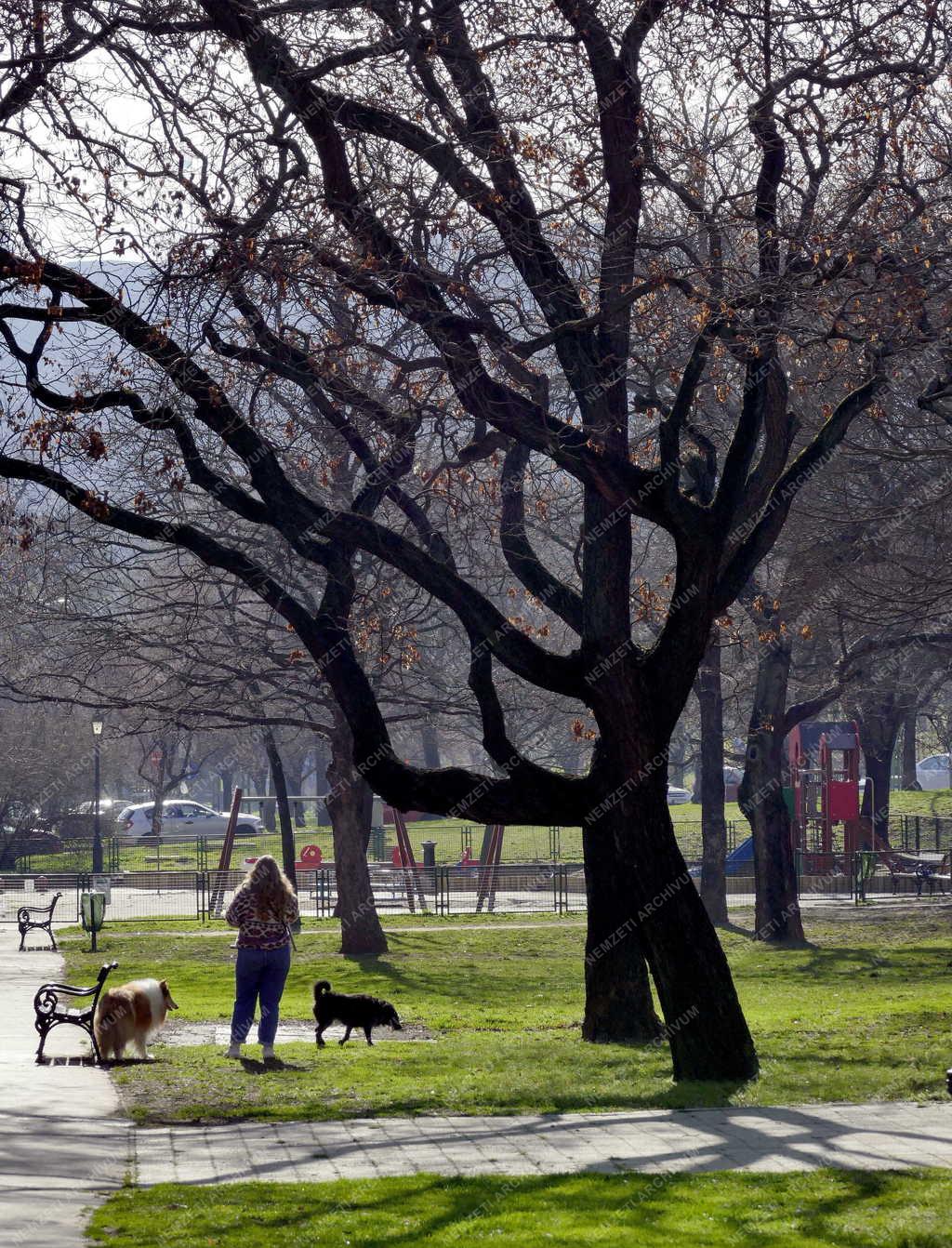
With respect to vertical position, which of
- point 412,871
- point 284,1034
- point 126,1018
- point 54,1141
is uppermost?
point 412,871

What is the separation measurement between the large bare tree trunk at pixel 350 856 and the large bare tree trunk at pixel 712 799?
629 cm

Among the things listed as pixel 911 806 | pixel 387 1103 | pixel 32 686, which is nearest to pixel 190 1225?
pixel 387 1103

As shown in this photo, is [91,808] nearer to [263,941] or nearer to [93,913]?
[93,913]

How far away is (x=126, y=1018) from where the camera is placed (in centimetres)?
1309

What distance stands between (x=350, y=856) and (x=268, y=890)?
11.9m

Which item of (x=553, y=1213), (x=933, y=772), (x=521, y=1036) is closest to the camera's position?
(x=553, y=1213)

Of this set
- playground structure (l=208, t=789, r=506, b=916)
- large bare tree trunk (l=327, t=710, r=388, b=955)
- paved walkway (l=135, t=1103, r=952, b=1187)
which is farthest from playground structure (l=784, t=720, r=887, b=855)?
paved walkway (l=135, t=1103, r=952, b=1187)

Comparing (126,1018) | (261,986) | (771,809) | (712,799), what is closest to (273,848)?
(712,799)

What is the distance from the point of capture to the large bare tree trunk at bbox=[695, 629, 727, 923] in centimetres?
2761

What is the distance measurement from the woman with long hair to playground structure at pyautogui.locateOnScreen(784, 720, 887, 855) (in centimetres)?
2635

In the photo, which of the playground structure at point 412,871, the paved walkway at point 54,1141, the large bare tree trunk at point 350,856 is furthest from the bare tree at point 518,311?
the playground structure at point 412,871

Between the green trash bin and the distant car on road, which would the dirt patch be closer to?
the green trash bin

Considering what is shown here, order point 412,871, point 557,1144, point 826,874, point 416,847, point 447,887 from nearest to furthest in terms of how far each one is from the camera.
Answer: point 557,1144 → point 447,887 → point 412,871 → point 826,874 → point 416,847

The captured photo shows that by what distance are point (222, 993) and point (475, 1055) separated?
7331 mm
